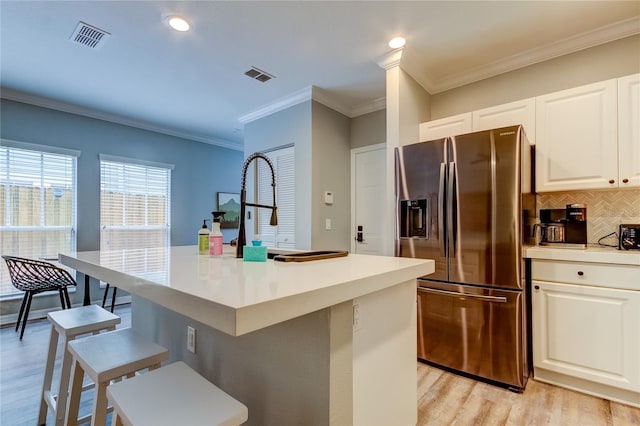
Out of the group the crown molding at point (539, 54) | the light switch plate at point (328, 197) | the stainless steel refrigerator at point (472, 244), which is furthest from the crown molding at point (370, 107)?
the stainless steel refrigerator at point (472, 244)

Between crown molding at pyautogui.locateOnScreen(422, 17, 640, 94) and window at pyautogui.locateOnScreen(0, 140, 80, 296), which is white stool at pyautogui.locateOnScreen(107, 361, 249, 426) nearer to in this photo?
crown molding at pyautogui.locateOnScreen(422, 17, 640, 94)

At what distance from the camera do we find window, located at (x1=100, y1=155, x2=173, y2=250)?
4250mm

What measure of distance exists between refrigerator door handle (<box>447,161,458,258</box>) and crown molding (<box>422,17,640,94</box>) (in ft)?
4.24

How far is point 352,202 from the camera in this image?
396 cm

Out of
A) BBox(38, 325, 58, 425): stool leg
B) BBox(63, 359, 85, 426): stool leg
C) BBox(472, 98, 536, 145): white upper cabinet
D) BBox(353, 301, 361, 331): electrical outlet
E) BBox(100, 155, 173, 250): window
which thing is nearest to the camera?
BBox(353, 301, 361, 331): electrical outlet

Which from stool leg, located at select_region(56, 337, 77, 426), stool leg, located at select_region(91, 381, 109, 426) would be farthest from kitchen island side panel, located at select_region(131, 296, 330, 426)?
stool leg, located at select_region(56, 337, 77, 426)

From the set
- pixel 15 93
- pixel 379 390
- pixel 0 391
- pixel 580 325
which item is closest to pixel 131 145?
pixel 15 93

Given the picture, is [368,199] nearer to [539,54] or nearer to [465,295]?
[465,295]

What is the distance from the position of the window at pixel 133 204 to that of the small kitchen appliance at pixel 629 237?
5299 millimetres

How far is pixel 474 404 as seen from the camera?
1899 millimetres

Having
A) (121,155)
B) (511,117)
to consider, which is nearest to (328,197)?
(511,117)

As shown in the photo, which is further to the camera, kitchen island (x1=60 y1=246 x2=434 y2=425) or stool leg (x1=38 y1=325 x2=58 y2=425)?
stool leg (x1=38 y1=325 x2=58 y2=425)

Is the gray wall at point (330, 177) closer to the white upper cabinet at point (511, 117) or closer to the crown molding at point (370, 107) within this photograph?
the crown molding at point (370, 107)

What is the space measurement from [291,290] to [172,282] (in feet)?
1.23
